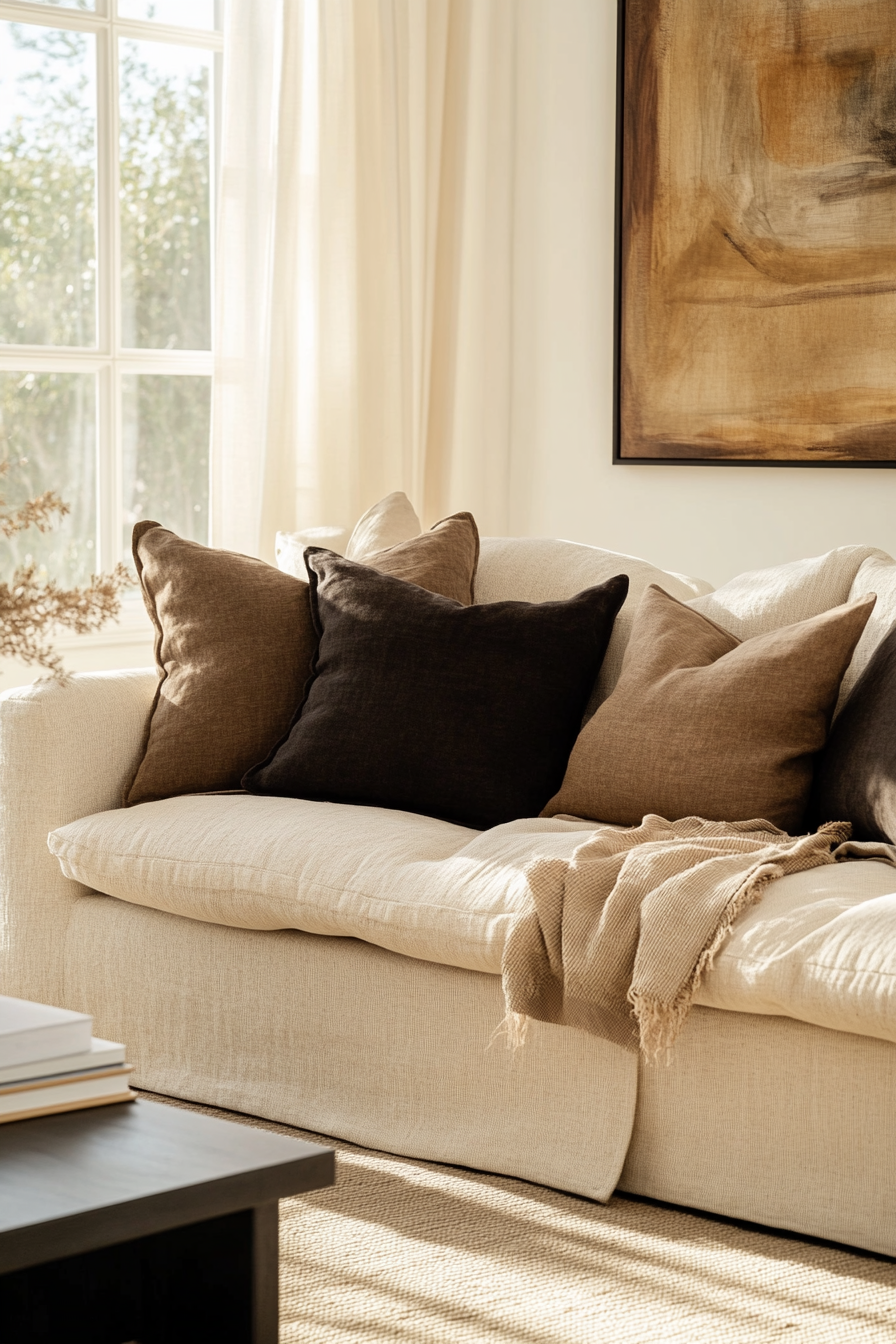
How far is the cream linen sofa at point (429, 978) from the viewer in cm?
211

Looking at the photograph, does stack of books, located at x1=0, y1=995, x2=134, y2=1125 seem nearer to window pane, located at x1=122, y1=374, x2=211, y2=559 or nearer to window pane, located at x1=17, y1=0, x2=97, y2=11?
window pane, located at x1=122, y1=374, x2=211, y2=559

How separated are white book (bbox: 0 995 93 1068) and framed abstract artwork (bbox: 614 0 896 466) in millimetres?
2953

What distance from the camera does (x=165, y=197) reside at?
452 cm

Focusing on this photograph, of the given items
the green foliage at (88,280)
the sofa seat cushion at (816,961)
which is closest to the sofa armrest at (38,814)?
the sofa seat cushion at (816,961)

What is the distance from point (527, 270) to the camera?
4.85 metres

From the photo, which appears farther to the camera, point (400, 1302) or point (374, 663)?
point (374, 663)

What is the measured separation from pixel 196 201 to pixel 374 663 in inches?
86.8

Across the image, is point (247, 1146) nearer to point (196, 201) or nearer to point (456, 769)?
point (456, 769)

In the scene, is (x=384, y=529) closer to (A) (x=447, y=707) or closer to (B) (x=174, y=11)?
(A) (x=447, y=707)

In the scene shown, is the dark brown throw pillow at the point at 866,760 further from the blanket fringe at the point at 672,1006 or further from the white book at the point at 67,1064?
Answer: the white book at the point at 67,1064

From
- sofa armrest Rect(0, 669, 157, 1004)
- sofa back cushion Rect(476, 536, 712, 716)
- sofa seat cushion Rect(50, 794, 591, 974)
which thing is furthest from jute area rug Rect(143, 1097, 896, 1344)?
sofa back cushion Rect(476, 536, 712, 716)

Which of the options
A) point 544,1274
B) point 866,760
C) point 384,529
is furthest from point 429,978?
point 384,529

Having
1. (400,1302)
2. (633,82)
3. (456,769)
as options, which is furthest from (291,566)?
(633,82)

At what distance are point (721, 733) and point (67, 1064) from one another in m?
1.32
